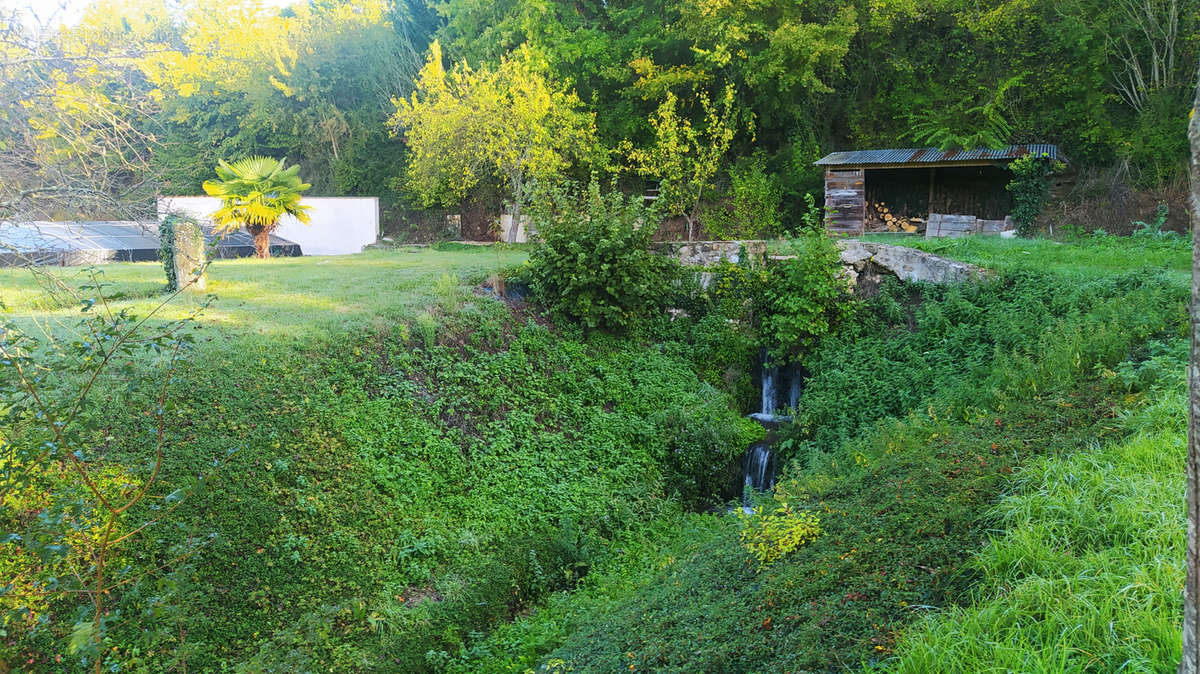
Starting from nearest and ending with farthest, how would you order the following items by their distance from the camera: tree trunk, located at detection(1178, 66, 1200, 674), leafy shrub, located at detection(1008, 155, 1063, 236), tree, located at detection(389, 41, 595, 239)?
tree trunk, located at detection(1178, 66, 1200, 674) < leafy shrub, located at detection(1008, 155, 1063, 236) < tree, located at detection(389, 41, 595, 239)

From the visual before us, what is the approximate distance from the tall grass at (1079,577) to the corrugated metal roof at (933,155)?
1490 centimetres

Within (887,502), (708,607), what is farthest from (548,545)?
(887,502)

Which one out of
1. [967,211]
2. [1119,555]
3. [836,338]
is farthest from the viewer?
[967,211]

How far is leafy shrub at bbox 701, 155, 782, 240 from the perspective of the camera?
20281 millimetres

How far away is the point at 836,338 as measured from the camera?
38.8ft

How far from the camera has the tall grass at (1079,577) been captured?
2.85 metres

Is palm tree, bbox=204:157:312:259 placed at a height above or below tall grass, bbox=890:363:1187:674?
above

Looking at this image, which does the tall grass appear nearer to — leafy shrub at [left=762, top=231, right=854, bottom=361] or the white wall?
leafy shrub at [left=762, top=231, right=854, bottom=361]

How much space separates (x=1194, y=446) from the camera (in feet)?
6.82

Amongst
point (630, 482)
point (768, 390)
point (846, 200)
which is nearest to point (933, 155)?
point (846, 200)

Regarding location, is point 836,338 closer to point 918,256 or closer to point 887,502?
point 918,256

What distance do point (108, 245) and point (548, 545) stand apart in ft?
52.5

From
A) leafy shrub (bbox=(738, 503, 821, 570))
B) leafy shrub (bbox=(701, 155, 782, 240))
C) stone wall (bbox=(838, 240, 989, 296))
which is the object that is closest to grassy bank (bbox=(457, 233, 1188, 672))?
leafy shrub (bbox=(738, 503, 821, 570))

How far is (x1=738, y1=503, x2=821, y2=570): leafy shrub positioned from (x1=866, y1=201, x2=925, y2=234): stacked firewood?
16127 millimetres
